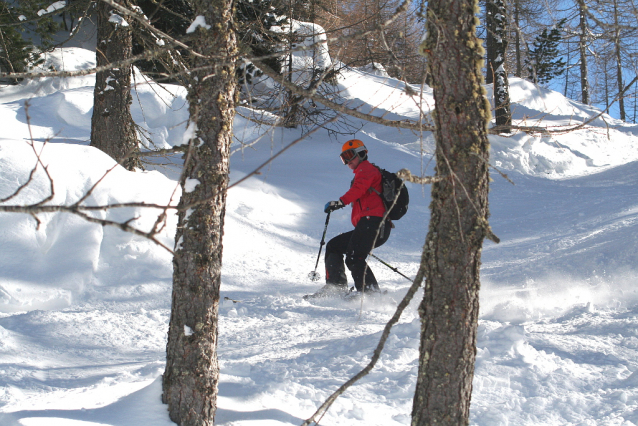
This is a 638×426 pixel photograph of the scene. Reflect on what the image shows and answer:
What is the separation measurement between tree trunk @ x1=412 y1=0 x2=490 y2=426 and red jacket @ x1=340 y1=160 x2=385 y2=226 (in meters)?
3.58

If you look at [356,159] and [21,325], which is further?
[356,159]

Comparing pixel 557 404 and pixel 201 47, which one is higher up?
pixel 201 47

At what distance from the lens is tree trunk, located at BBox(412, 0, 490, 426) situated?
6.70 ft

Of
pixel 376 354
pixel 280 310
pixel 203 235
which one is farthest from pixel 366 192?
pixel 376 354

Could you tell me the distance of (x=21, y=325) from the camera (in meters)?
4.60

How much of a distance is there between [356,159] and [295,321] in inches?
80.1

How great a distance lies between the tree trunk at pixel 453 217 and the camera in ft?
6.70

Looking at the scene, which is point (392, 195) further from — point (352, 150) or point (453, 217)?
point (453, 217)

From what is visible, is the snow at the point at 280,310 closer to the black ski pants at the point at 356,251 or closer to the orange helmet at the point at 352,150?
the black ski pants at the point at 356,251

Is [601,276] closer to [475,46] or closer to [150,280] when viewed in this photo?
[475,46]

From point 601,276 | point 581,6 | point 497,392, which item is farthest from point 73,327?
point 601,276

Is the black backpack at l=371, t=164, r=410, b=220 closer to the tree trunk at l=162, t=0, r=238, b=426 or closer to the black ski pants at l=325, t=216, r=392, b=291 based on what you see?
the black ski pants at l=325, t=216, r=392, b=291

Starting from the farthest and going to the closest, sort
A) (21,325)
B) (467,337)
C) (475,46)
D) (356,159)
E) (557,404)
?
(356,159)
(21,325)
(557,404)
(467,337)
(475,46)

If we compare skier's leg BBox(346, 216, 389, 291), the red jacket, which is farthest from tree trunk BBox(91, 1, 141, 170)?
skier's leg BBox(346, 216, 389, 291)
